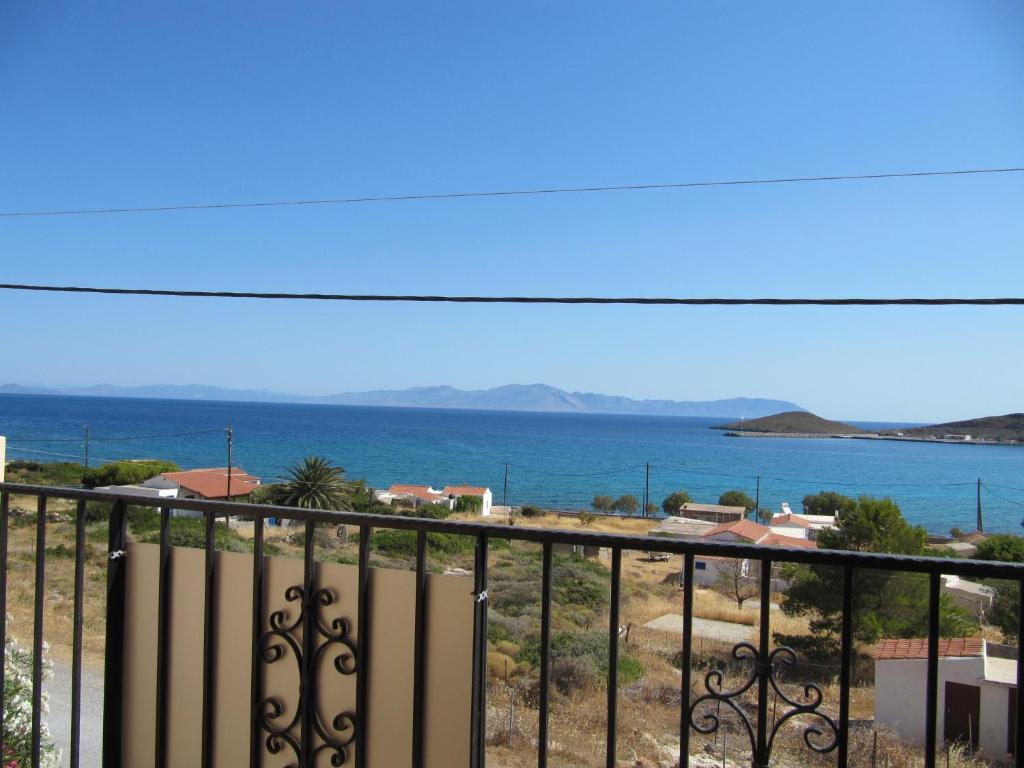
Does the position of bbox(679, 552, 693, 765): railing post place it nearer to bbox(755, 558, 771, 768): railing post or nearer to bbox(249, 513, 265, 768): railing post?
bbox(755, 558, 771, 768): railing post

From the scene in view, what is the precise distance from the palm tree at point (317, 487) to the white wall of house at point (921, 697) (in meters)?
16.6

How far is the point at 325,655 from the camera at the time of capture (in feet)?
4.32

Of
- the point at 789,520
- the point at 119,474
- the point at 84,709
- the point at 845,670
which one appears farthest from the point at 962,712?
the point at 119,474

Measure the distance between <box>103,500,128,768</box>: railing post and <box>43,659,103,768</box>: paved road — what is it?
410cm

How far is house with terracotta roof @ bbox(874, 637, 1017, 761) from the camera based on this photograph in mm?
8273

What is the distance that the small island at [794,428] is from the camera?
389 feet

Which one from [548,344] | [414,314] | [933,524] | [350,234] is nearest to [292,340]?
[414,314]

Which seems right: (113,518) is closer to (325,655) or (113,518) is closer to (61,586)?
(325,655)

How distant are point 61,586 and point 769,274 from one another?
28.7 meters

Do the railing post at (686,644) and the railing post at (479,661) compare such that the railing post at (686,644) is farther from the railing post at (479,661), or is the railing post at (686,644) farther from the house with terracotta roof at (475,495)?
the house with terracotta roof at (475,495)

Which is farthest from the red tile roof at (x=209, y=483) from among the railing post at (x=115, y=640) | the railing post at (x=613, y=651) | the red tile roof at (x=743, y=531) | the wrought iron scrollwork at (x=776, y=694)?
the wrought iron scrollwork at (x=776, y=694)

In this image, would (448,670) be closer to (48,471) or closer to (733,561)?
(733,561)

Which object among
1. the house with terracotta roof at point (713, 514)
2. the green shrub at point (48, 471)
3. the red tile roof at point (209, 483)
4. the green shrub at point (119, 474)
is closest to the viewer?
the red tile roof at point (209, 483)

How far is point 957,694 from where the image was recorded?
28.2 feet
